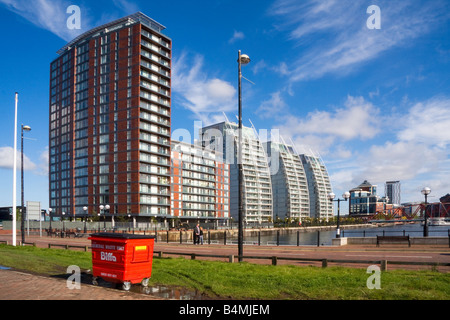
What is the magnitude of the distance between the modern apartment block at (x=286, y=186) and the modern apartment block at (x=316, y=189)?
1219cm

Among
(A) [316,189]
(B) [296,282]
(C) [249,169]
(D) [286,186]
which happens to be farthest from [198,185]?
(A) [316,189]

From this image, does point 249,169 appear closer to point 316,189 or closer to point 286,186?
point 286,186

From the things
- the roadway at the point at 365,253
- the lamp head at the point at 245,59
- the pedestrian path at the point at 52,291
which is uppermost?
the lamp head at the point at 245,59

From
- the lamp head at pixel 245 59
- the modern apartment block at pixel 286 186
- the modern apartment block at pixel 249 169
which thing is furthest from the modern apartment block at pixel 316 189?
the lamp head at pixel 245 59

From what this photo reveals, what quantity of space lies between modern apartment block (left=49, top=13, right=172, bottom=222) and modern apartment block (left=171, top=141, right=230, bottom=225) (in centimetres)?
1035

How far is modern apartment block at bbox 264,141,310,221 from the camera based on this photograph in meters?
170

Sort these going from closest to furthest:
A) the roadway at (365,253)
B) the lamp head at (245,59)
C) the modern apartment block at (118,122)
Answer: the roadway at (365,253), the lamp head at (245,59), the modern apartment block at (118,122)

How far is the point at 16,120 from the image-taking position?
85.3 ft

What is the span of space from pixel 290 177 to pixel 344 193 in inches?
5726

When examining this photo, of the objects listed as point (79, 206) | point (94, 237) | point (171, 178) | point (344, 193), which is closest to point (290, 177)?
point (171, 178)

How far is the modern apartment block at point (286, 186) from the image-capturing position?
17025 cm

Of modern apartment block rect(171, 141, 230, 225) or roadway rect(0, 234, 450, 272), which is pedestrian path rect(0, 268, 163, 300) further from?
modern apartment block rect(171, 141, 230, 225)

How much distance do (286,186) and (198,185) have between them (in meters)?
74.1

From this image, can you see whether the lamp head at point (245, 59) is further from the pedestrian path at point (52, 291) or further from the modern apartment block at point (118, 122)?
the modern apartment block at point (118, 122)
